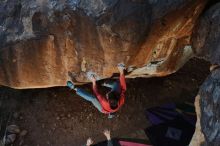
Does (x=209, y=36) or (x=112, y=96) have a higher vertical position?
(x=209, y=36)

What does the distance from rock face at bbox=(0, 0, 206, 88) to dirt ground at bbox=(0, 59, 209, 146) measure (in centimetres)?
123

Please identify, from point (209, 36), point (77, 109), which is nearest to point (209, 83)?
point (209, 36)

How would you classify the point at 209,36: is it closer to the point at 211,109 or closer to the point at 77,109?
the point at 211,109

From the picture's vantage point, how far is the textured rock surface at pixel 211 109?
665cm

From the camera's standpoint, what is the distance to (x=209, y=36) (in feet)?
25.1

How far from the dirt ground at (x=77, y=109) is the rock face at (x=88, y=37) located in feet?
4.04

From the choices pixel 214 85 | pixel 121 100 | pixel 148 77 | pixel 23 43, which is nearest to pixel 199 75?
pixel 148 77

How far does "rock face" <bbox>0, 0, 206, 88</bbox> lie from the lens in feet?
24.9

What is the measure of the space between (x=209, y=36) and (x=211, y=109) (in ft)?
4.75

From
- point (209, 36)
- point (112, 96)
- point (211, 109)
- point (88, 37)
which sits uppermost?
point (88, 37)

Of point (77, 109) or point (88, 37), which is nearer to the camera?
point (88, 37)

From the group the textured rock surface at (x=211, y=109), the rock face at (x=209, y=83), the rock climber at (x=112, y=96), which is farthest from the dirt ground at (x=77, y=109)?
the textured rock surface at (x=211, y=109)

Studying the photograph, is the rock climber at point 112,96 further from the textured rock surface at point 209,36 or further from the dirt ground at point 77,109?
the textured rock surface at point 209,36

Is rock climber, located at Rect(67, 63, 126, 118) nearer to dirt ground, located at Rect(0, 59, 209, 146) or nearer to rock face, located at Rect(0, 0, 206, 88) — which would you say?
rock face, located at Rect(0, 0, 206, 88)
